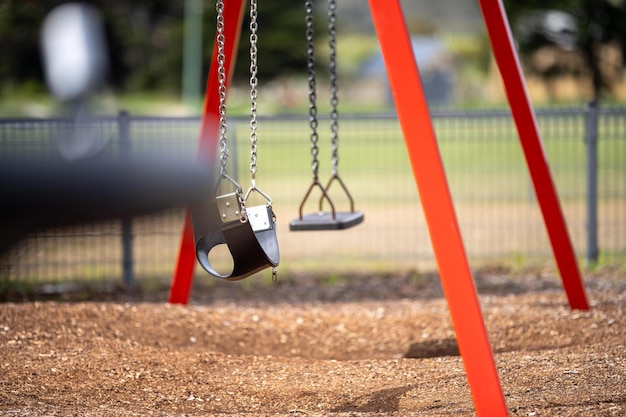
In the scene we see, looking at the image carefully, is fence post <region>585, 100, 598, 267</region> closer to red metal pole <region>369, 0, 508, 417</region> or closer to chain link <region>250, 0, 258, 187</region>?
chain link <region>250, 0, 258, 187</region>

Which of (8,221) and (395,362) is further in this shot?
(395,362)

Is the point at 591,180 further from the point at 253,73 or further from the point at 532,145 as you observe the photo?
the point at 253,73

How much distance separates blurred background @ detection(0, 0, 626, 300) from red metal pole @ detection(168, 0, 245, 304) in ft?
0.63

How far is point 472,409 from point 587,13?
37.4 metres

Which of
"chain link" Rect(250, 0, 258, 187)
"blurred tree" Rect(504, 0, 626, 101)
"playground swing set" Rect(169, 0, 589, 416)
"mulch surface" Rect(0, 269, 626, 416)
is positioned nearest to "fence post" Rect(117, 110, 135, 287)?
"mulch surface" Rect(0, 269, 626, 416)

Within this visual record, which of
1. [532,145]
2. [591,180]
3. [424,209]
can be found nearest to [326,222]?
[424,209]

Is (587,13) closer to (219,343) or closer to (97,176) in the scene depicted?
(219,343)

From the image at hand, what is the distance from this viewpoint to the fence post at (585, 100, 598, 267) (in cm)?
818

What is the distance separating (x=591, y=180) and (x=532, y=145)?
9.70ft

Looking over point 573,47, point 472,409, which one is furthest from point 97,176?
point 573,47

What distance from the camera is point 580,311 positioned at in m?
5.79

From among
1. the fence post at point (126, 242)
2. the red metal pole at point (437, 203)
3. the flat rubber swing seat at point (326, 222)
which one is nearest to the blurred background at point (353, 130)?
the fence post at point (126, 242)

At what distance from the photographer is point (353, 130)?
9656 mm

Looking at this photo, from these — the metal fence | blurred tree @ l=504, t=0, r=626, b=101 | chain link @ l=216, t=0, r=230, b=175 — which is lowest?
the metal fence
